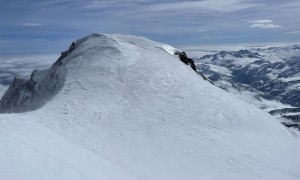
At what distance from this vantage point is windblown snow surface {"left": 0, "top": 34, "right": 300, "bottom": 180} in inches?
814

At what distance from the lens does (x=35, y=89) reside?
157 ft

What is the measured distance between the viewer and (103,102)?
33688mm

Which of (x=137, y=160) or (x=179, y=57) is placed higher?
(x=179, y=57)

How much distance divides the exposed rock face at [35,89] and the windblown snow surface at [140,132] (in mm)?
1641

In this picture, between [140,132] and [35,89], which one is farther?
[35,89]

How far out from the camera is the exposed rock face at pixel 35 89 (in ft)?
131

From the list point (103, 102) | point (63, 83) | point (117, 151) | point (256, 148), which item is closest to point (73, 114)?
point (103, 102)

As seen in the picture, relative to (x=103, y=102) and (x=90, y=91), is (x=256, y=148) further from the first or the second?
(x=90, y=91)

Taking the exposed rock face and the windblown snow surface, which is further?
the exposed rock face

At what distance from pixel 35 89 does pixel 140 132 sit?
23.6 meters

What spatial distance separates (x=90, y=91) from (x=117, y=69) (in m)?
6.15

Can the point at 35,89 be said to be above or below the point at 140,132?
above

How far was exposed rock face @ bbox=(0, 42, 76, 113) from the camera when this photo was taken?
40062mm

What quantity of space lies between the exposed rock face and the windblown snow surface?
1641 mm
